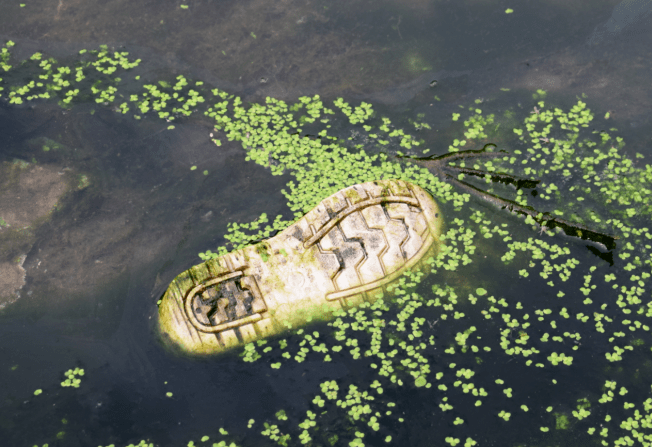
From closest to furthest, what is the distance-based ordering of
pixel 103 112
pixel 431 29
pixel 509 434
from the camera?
1. pixel 509 434
2. pixel 103 112
3. pixel 431 29

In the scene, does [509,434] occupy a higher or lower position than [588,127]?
lower

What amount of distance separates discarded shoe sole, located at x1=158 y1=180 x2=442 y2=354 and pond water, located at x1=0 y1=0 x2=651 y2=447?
0.64 feet

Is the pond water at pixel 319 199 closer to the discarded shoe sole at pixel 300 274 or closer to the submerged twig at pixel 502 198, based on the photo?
the submerged twig at pixel 502 198

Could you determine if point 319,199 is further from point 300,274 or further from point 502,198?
point 502,198

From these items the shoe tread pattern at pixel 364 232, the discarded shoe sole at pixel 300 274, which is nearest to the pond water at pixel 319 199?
the discarded shoe sole at pixel 300 274

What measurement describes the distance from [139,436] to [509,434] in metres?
3.39

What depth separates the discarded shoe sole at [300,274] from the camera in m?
5.59

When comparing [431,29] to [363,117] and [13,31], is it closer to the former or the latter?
[363,117]

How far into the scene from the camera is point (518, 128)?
6836mm

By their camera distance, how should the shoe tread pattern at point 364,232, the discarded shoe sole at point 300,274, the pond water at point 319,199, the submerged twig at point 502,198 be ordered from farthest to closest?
the submerged twig at point 502,198 < the shoe tread pattern at point 364,232 < the discarded shoe sole at point 300,274 < the pond water at point 319,199

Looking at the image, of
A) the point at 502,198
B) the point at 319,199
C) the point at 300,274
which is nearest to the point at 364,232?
the point at 319,199

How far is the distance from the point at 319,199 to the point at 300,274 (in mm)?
977

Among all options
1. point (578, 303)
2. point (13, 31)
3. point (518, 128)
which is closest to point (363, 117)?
point (518, 128)

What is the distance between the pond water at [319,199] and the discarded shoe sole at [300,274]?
0.64 feet
